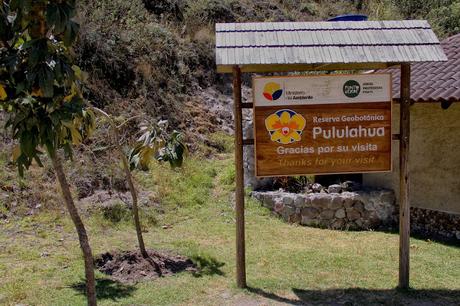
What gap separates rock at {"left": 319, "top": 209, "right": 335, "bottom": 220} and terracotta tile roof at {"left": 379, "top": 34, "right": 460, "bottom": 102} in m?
2.44

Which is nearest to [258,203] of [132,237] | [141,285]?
[132,237]

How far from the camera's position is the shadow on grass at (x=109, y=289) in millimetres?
6391

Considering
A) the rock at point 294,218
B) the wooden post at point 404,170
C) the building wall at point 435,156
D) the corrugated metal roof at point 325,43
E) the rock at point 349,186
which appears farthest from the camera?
the rock at point 349,186

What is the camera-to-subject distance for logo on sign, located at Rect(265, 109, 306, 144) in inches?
251

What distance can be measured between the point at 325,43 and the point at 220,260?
11.5 ft

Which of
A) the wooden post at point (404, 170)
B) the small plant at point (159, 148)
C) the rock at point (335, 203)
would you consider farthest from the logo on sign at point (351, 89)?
the rock at point (335, 203)

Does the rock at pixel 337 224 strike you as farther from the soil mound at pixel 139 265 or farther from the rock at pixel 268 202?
the soil mound at pixel 139 265

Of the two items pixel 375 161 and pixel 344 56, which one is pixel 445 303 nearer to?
pixel 375 161

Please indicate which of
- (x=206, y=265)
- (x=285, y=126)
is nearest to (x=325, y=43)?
(x=285, y=126)

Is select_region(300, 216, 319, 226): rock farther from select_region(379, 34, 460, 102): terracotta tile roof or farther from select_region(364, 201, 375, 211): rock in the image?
select_region(379, 34, 460, 102): terracotta tile roof

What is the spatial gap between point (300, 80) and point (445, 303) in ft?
10.1

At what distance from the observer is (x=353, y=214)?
1014 cm

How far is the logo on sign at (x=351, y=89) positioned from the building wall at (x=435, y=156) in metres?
3.64

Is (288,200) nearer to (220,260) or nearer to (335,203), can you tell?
(335,203)
